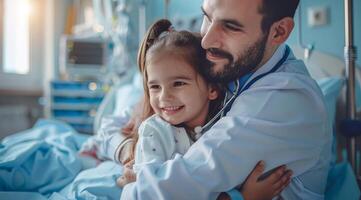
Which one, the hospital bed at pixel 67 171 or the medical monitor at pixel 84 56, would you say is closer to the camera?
the hospital bed at pixel 67 171

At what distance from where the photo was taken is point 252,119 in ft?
2.64

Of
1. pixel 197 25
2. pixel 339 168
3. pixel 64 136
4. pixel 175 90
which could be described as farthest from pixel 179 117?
pixel 197 25

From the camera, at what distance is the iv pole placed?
1152mm

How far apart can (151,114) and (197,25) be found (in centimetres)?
108

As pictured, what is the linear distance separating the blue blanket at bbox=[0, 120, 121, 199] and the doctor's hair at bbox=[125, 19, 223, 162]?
9.8 inches

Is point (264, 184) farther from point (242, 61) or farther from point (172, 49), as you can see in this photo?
point (172, 49)

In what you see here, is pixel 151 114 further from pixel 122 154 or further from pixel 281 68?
pixel 281 68

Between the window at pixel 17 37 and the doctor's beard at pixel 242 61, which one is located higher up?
the window at pixel 17 37

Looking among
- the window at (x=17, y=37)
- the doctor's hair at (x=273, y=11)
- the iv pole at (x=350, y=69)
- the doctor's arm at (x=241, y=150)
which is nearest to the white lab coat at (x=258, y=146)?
the doctor's arm at (x=241, y=150)

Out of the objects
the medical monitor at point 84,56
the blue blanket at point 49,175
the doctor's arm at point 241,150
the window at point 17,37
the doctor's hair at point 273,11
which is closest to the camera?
the doctor's arm at point 241,150

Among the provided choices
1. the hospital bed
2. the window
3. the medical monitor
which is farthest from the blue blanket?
the window

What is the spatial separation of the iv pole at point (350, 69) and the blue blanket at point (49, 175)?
772 millimetres

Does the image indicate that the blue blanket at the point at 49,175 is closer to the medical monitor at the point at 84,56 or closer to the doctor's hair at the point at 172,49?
the doctor's hair at the point at 172,49

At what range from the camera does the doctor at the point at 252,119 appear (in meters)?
0.77
